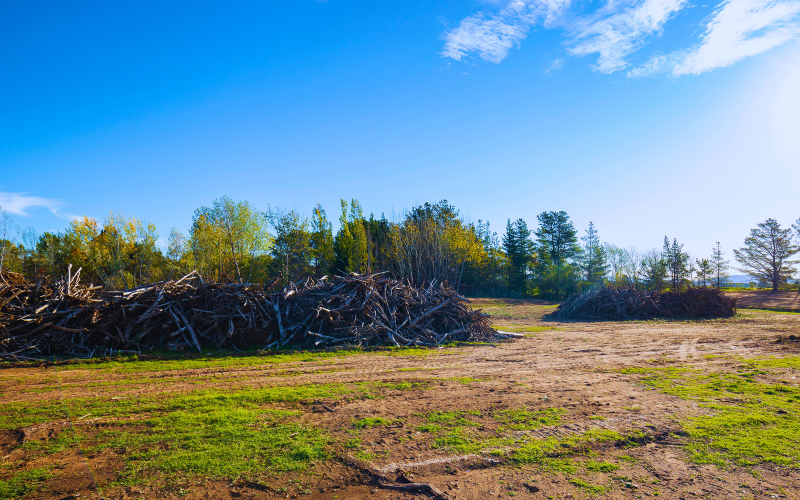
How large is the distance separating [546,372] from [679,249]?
5721 centimetres

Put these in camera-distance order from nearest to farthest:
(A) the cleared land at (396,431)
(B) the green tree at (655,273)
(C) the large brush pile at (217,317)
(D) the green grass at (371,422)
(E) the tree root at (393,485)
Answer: (E) the tree root at (393,485) < (A) the cleared land at (396,431) < (D) the green grass at (371,422) < (C) the large brush pile at (217,317) < (B) the green tree at (655,273)

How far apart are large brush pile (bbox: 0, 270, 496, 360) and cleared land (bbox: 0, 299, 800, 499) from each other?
175 cm

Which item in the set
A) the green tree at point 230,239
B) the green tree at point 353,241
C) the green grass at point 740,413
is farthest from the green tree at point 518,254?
the green grass at point 740,413

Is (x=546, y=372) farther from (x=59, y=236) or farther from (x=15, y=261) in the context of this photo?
(x=59, y=236)

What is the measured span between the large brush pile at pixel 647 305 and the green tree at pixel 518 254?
28374mm

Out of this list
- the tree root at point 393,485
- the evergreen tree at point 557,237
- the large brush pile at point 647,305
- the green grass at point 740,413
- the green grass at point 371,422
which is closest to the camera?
the tree root at point 393,485

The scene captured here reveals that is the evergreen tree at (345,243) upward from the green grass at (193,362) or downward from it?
upward

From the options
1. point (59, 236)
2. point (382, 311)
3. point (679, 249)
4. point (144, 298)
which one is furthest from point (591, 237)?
point (59, 236)

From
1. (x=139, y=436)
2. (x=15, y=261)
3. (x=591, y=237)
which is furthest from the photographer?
(x=591, y=237)

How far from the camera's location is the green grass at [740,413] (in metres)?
4.41

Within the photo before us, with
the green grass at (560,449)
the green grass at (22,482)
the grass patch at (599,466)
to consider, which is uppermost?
the green grass at (22,482)

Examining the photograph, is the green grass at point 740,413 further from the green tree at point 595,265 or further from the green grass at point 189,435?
the green tree at point 595,265

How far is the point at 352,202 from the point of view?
1582 inches

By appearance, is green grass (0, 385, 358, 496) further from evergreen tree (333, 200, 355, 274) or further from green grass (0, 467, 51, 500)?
evergreen tree (333, 200, 355, 274)
